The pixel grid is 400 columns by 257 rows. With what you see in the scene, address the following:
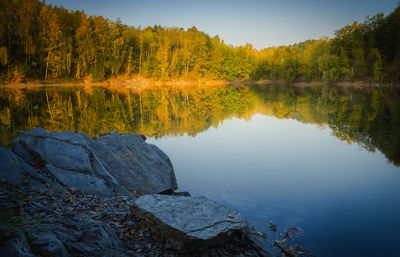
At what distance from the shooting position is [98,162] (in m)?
6.32

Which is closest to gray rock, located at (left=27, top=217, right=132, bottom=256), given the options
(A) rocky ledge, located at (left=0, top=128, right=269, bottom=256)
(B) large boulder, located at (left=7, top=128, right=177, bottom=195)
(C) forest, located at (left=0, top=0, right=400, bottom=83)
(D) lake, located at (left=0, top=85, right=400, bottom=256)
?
(A) rocky ledge, located at (left=0, top=128, right=269, bottom=256)

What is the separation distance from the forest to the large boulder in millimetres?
49761

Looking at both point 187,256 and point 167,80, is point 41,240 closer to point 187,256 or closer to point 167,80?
point 187,256

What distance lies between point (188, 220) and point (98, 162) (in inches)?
146

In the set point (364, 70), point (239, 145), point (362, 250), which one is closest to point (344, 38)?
point (364, 70)

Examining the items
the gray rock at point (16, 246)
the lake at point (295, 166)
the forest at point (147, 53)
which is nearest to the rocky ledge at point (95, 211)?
the gray rock at point (16, 246)

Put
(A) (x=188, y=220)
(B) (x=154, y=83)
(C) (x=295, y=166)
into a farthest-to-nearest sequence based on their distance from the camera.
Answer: (B) (x=154, y=83) → (C) (x=295, y=166) → (A) (x=188, y=220)

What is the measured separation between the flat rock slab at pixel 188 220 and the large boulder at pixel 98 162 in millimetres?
2001

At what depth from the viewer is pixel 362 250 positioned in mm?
4164

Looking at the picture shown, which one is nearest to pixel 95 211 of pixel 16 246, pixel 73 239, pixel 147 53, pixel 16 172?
pixel 73 239

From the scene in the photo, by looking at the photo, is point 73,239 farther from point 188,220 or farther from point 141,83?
point 141,83

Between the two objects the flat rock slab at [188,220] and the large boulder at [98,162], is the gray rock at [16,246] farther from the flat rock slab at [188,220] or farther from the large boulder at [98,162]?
the large boulder at [98,162]

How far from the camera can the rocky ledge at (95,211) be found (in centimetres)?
282

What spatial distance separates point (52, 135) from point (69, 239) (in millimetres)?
4675
